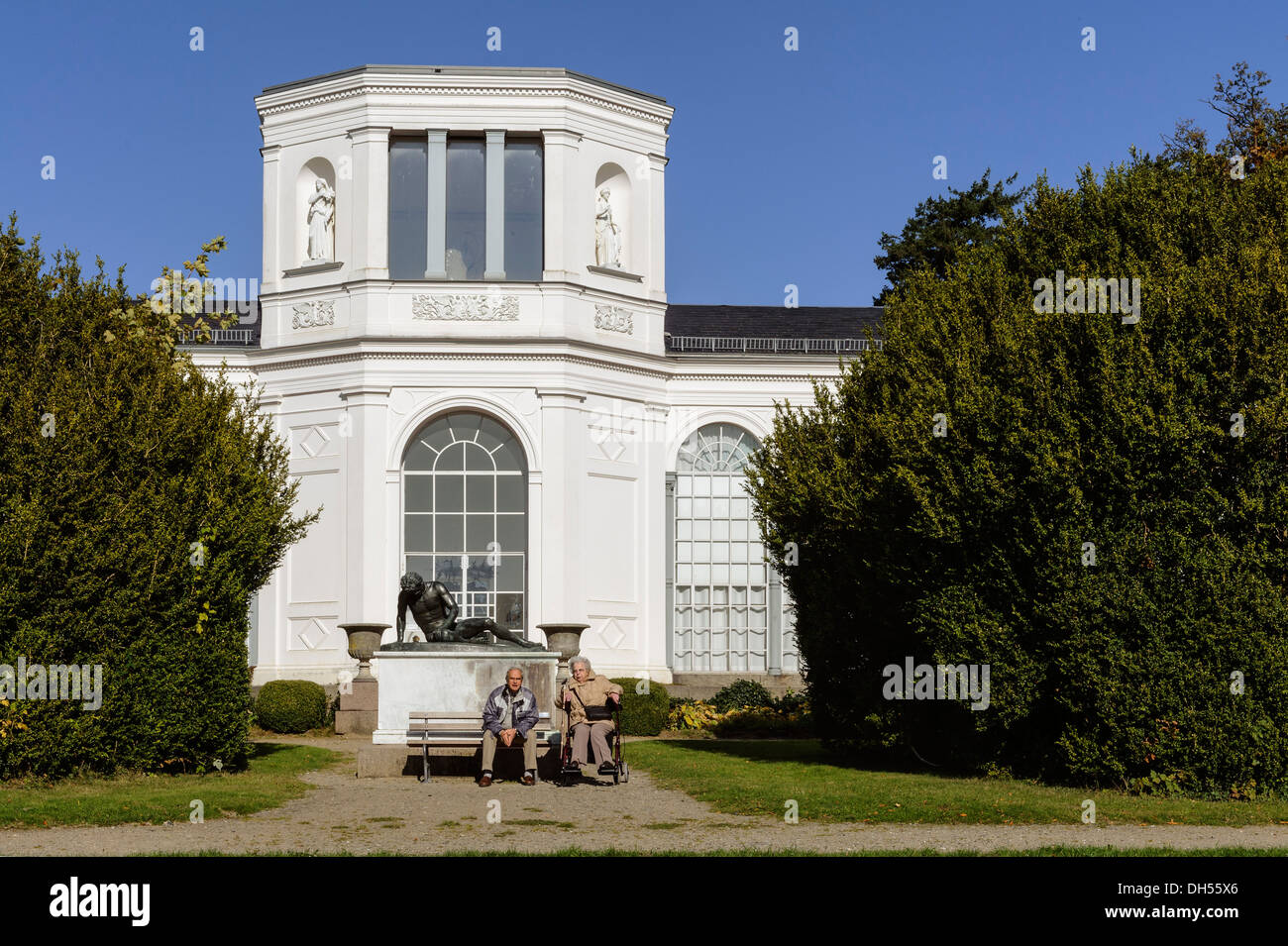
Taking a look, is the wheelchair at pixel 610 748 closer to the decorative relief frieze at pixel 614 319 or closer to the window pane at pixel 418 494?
the window pane at pixel 418 494

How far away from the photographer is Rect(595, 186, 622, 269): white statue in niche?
116 feet

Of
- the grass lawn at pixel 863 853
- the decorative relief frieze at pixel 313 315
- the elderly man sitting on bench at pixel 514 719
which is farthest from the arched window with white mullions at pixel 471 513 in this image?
the grass lawn at pixel 863 853

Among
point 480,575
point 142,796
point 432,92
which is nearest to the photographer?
point 142,796

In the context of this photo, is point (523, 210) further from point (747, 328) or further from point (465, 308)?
point (747, 328)

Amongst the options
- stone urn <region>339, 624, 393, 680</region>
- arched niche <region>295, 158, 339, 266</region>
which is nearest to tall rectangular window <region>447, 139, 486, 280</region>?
arched niche <region>295, 158, 339, 266</region>

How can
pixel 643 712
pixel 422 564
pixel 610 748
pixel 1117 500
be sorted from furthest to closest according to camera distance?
pixel 422 564
pixel 643 712
pixel 610 748
pixel 1117 500

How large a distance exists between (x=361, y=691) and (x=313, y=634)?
381 centimetres

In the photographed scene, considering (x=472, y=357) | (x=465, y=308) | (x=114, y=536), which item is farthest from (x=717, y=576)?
(x=114, y=536)

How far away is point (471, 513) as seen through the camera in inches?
1326

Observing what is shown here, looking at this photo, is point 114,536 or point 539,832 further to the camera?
point 114,536

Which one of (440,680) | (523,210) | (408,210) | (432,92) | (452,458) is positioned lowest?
(440,680)

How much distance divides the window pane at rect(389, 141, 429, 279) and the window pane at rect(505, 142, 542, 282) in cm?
192

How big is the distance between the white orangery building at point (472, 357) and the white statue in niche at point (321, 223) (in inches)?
1.8
